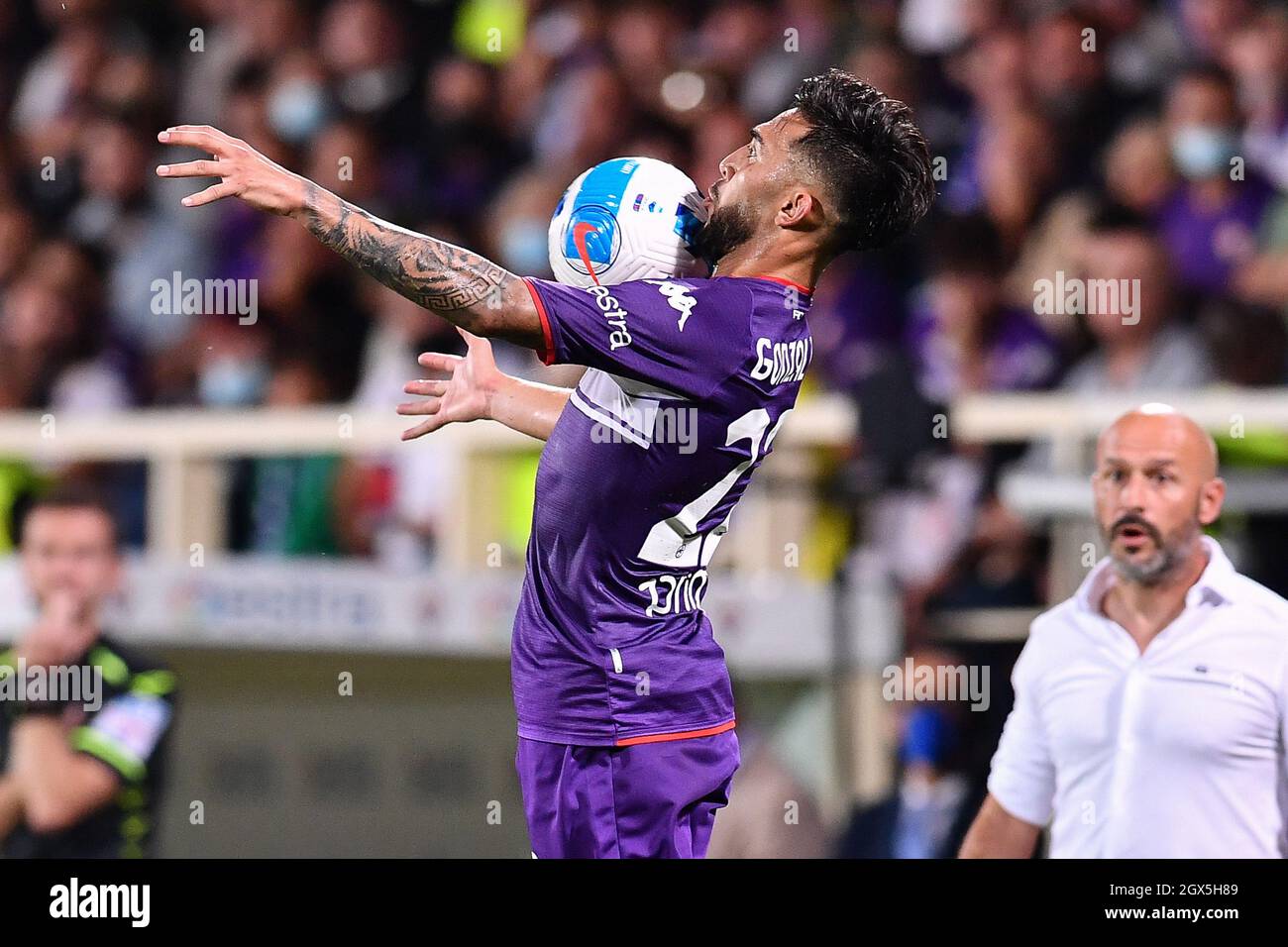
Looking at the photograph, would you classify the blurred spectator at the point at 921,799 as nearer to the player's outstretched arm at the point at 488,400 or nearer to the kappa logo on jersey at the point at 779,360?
the player's outstretched arm at the point at 488,400

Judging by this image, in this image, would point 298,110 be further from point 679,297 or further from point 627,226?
point 679,297

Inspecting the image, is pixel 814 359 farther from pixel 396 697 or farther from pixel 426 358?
pixel 426 358

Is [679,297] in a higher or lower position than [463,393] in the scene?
higher

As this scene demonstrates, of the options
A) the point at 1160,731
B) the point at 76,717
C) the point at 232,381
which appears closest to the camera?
the point at 1160,731

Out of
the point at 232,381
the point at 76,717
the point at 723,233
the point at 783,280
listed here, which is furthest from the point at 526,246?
the point at 783,280

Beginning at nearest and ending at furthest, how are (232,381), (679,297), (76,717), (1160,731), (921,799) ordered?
(679,297) → (1160,731) → (76,717) → (921,799) → (232,381)

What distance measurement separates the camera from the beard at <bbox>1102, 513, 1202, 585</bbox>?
15.2 ft

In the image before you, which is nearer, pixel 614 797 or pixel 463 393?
pixel 614 797

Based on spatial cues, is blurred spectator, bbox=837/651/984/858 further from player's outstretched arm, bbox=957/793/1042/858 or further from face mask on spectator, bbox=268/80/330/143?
face mask on spectator, bbox=268/80/330/143

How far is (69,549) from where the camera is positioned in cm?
568

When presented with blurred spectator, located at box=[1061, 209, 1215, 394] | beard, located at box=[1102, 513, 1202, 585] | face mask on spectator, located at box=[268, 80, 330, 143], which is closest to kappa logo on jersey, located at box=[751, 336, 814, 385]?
beard, located at box=[1102, 513, 1202, 585]

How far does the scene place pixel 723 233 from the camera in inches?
147

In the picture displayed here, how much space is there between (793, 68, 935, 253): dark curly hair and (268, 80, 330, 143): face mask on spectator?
6116 millimetres

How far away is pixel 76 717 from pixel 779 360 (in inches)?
109
